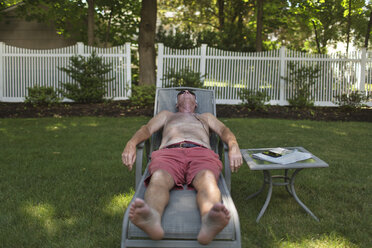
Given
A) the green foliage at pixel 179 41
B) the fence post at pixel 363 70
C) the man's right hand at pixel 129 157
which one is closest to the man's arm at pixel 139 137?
the man's right hand at pixel 129 157

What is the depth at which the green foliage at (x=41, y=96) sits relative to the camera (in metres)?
9.58

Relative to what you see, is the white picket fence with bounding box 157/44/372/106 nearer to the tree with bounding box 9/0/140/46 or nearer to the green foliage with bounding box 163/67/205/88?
the green foliage with bounding box 163/67/205/88

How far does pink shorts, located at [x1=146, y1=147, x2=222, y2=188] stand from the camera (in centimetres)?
296

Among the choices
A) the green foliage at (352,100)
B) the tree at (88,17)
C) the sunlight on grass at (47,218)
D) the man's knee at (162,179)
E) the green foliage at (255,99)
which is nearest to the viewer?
the man's knee at (162,179)

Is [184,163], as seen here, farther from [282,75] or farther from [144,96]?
[282,75]

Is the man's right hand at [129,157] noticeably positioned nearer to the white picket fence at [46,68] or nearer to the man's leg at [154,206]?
the man's leg at [154,206]

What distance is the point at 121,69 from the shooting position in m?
10.6

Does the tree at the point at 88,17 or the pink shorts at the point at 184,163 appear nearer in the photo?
the pink shorts at the point at 184,163

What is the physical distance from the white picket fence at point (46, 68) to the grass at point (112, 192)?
4202 millimetres

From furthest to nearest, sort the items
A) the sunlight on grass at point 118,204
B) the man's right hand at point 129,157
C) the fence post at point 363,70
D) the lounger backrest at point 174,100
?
the fence post at point 363,70, the lounger backrest at point 174,100, the sunlight on grass at point 118,204, the man's right hand at point 129,157

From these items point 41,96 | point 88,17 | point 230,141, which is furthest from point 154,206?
point 88,17

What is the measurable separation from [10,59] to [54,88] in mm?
1710

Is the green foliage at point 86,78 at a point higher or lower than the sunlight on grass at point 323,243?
higher

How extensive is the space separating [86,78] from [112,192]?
687 cm
